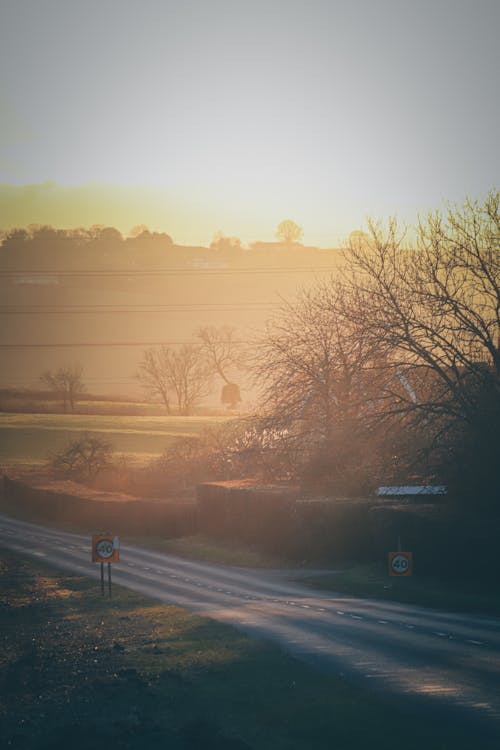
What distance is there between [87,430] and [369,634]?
A: 218 ft

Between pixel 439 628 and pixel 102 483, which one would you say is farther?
pixel 102 483

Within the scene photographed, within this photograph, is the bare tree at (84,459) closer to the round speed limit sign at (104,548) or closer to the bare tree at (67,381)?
the bare tree at (67,381)

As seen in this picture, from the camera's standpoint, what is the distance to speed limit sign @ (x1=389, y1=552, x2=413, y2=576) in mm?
23875

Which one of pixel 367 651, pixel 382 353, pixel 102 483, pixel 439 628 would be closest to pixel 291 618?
pixel 439 628

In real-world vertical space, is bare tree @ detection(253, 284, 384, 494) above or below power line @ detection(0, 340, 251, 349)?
below

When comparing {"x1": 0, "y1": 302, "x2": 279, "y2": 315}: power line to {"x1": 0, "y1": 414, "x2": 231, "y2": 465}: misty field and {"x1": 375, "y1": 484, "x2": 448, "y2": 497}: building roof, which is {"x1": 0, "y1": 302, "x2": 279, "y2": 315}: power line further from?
{"x1": 375, "y1": 484, "x2": 448, "y2": 497}: building roof

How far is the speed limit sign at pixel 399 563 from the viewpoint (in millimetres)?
23875

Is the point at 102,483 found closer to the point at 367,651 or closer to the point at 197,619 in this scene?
the point at 197,619

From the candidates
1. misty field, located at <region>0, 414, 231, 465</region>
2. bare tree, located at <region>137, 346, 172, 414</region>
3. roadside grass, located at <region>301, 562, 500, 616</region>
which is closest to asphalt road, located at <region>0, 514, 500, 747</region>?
roadside grass, located at <region>301, 562, 500, 616</region>

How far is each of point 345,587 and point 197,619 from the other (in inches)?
365

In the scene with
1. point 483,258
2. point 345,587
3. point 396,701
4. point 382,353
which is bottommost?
point 345,587

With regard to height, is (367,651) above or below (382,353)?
below

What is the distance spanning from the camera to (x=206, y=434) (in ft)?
213

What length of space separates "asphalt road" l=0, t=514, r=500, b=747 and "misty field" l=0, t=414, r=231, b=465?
147ft
